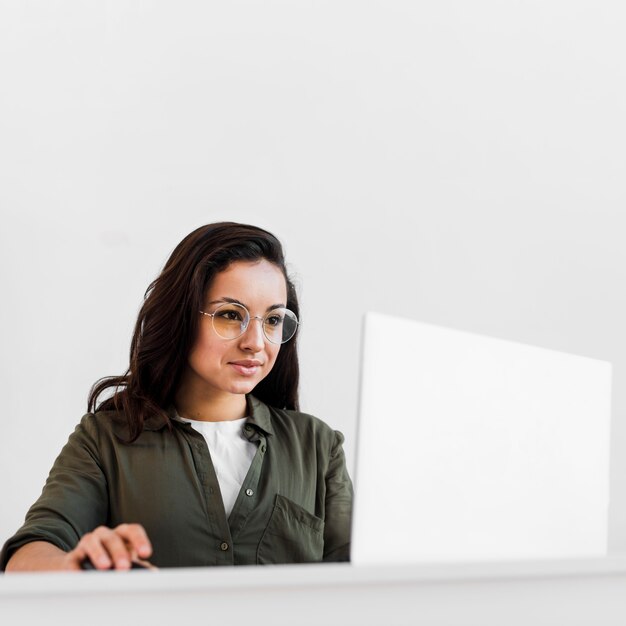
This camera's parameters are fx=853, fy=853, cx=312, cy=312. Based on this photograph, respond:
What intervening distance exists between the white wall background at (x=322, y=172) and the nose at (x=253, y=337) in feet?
3.17

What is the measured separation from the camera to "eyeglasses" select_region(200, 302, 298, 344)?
5.57ft

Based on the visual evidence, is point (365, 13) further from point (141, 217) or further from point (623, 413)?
point (623, 413)

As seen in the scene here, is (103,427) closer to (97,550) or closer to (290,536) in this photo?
(290,536)

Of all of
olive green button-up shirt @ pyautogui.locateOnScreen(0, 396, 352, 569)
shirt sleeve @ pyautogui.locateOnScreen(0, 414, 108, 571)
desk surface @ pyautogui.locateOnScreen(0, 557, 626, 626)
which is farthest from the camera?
olive green button-up shirt @ pyautogui.locateOnScreen(0, 396, 352, 569)

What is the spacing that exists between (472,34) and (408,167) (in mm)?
574

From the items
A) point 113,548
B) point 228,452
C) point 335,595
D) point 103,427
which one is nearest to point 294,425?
point 228,452

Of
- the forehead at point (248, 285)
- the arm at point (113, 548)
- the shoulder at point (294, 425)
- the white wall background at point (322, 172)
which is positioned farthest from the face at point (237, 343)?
the white wall background at point (322, 172)

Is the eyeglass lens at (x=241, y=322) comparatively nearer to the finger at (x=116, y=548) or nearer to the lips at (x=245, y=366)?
the lips at (x=245, y=366)

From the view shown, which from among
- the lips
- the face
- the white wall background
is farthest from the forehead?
the white wall background

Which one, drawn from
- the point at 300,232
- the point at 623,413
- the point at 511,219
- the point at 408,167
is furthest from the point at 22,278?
the point at 623,413

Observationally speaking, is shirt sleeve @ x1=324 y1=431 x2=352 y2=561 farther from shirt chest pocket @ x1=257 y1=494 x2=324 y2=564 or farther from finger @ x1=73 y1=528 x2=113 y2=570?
finger @ x1=73 y1=528 x2=113 y2=570

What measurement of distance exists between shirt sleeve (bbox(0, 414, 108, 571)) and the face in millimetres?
254

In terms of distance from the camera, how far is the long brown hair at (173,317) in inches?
68.7

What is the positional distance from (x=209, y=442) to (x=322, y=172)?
136 centimetres
